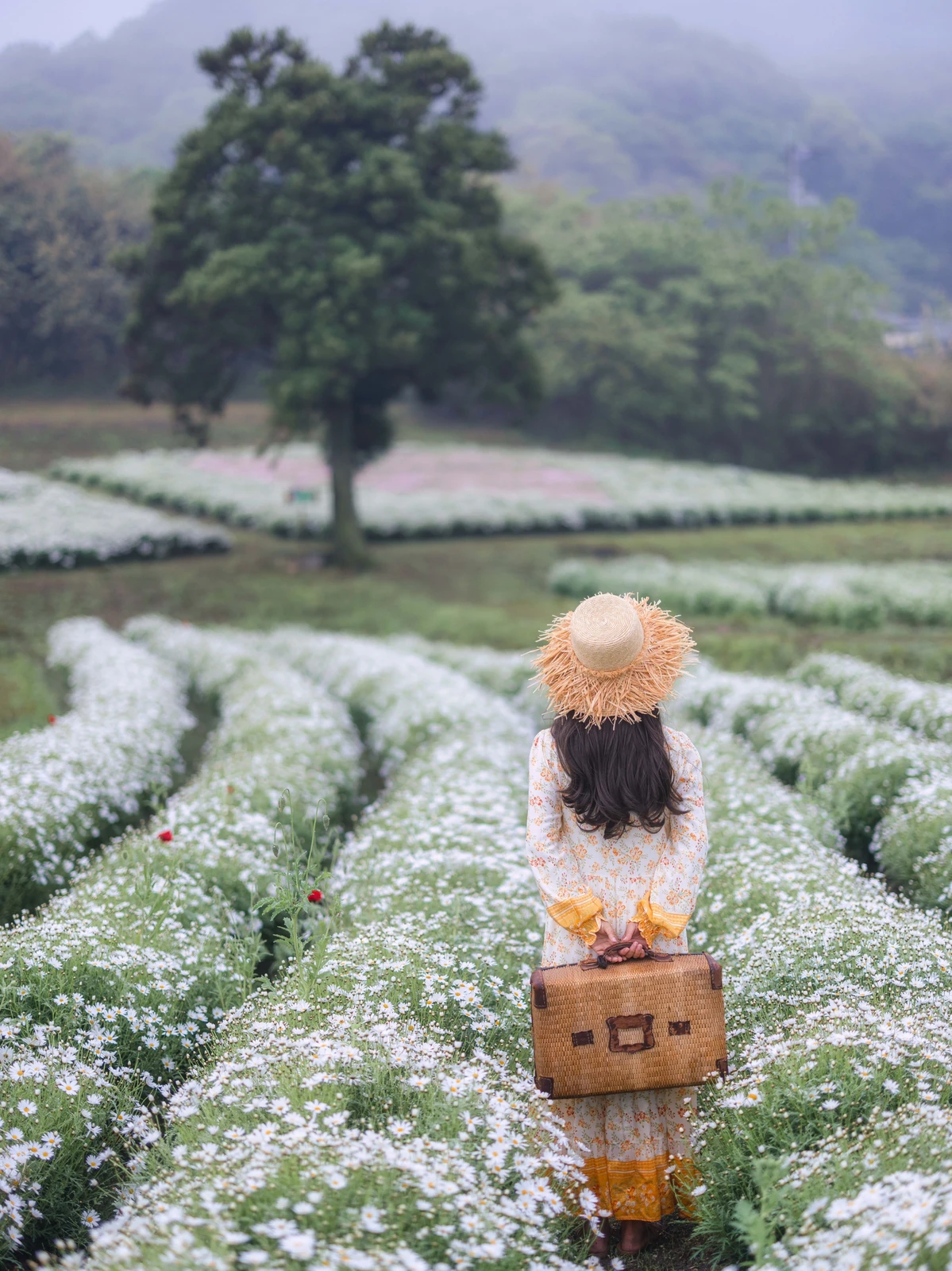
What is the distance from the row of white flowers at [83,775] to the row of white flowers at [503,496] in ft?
51.4

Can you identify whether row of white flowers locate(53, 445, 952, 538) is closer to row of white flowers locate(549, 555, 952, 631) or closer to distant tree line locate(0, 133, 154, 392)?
distant tree line locate(0, 133, 154, 392)

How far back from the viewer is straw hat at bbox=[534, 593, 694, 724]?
386cm

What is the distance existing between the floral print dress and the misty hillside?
48.6 meters

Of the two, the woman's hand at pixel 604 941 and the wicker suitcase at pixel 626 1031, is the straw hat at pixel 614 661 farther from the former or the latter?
the wicker suitcase at pixel 626 1031

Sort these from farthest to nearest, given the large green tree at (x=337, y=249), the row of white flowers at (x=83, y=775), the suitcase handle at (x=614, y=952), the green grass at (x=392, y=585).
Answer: the large green tree at (x=337, y=249), the green grass at (x=392, y=585), the row of white flowers at (x=83, y=775), the suitcase handle at (x=614, y=952)

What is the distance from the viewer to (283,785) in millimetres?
7590

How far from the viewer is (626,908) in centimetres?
405

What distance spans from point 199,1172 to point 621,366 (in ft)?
133

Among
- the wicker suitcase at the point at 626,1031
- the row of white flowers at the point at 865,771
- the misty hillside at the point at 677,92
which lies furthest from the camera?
the misty hillside at the point at 677,92

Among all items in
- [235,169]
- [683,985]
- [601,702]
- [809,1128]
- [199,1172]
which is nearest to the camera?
[199,1172]

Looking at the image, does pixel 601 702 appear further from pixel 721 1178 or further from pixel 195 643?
pixel 195 643

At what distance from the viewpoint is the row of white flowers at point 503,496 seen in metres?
29.2

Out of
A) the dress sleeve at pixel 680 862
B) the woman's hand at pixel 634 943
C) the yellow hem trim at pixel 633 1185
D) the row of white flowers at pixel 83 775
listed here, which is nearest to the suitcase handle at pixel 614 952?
the woman's hand at pixel 634 943

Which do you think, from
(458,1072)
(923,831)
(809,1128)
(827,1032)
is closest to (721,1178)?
(809,1128)
